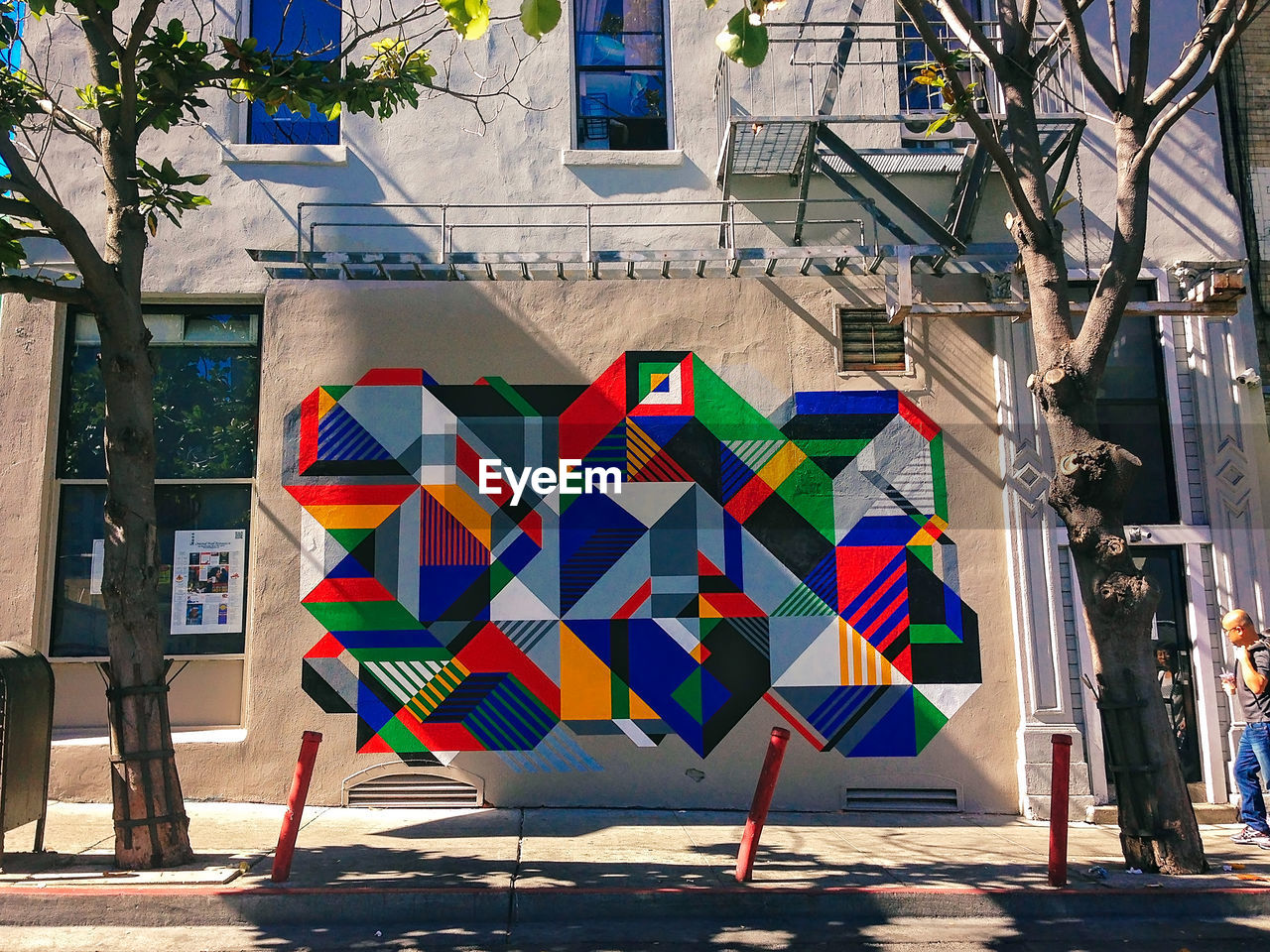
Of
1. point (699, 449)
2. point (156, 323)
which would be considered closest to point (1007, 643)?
point (699, 449)

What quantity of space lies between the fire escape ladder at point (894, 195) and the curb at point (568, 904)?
20.0ft

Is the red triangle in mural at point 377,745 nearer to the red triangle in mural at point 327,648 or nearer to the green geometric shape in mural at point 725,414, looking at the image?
the red triangle in mural at point 327,648

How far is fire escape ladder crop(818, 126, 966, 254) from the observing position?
33.1ft

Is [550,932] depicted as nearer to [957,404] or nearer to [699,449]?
[699,449]

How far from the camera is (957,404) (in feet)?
34.0

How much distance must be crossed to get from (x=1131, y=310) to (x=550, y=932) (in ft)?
22.3

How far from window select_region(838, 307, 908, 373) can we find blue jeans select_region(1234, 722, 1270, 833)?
4495 millimetres

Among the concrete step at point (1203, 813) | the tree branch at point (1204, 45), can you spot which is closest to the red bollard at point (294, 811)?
the concrete step at point (1203, 813)

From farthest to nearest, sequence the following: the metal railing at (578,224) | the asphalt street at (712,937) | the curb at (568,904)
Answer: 1. the metal railing at (578,224)
2. the curb at (568,904)
3. the asphalt street at (712,937)

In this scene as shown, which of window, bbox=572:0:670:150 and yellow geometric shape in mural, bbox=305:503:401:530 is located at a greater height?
window, bbox=572:0:670:150

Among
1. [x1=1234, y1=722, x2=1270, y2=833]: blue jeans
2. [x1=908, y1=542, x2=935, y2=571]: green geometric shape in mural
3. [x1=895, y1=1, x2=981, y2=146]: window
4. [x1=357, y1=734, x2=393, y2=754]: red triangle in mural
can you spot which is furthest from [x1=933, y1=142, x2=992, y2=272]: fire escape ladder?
[x1=357, y1=734, x2=393, y2=754]: red triangle in mural

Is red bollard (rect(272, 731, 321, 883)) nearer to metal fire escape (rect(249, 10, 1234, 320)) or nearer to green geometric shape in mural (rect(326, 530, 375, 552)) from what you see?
green geometric shape in mural (rect(326, 530, 375, 552))

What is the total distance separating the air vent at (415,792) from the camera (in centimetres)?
955

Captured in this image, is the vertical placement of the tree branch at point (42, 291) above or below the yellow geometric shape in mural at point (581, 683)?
above
